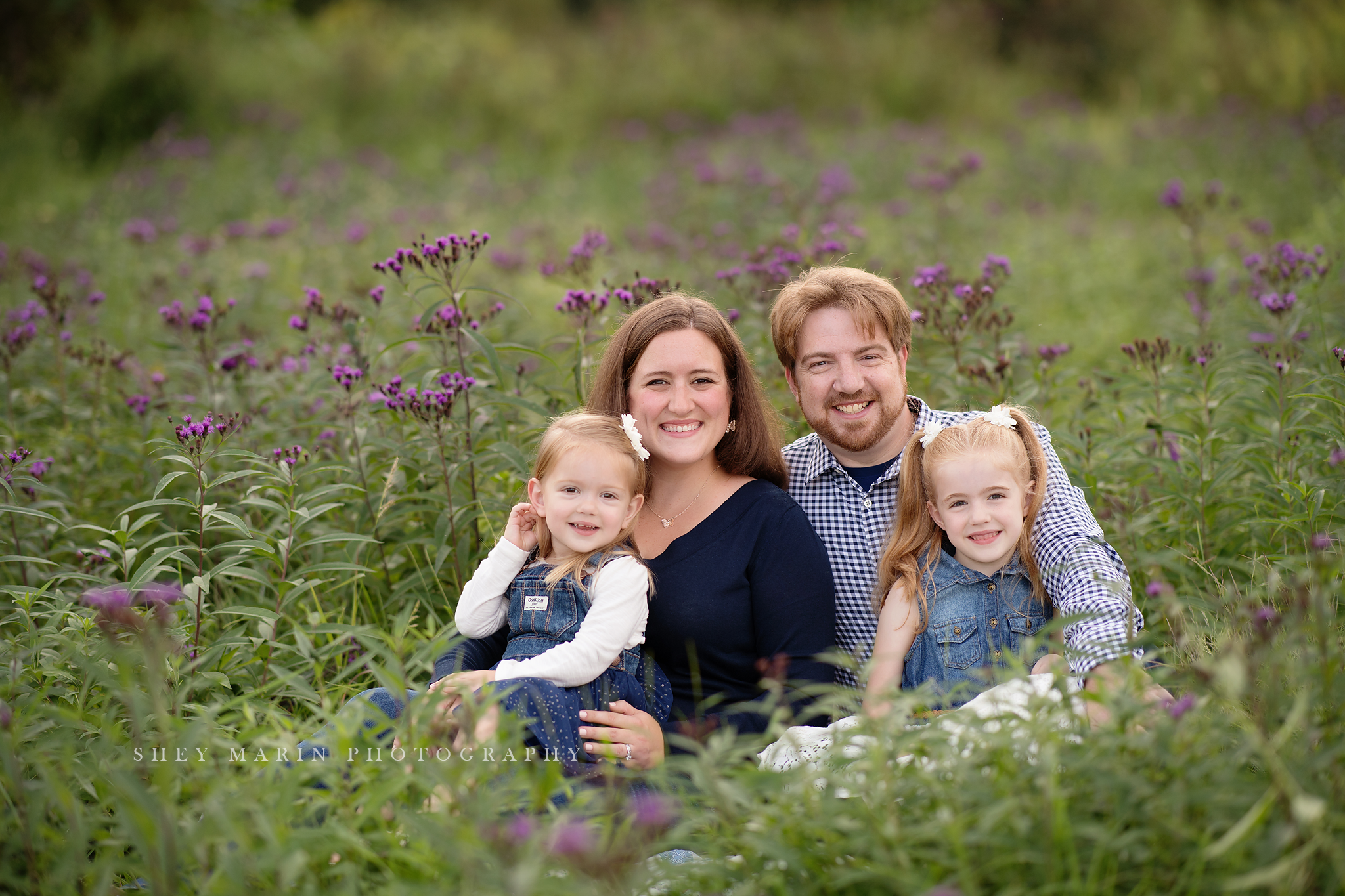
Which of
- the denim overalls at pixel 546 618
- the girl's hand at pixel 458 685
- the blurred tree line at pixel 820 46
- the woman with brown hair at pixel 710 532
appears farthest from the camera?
the blurred tree line at pixel 820 46

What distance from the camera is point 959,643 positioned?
8.93ft

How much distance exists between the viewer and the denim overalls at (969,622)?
2.71 m

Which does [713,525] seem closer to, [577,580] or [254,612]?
[577,580]

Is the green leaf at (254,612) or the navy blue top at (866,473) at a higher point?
the navy blue top at (866,473)

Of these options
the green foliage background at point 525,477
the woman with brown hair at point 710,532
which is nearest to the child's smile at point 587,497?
the woman with brown hair at point 710,532

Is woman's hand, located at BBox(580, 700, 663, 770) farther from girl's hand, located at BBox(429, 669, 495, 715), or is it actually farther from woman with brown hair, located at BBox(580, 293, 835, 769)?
girl's hand, located at BBox(429, 669, 495, 715)

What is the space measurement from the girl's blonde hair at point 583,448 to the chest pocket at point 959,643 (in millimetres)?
832

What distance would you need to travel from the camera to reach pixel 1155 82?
1597cm

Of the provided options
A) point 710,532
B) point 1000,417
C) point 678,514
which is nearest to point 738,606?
point 710,532

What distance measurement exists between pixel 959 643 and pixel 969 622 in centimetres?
7

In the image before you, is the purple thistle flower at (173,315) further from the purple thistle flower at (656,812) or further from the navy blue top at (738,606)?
the purple thistle flower at (656,812)

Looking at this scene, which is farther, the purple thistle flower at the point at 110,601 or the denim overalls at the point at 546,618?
the denim overalls at the point at 546,618

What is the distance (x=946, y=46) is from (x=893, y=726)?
16.8 metres

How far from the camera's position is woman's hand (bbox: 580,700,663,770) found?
2441mm
